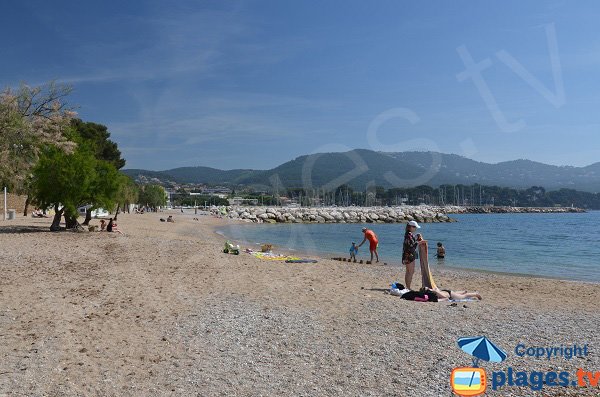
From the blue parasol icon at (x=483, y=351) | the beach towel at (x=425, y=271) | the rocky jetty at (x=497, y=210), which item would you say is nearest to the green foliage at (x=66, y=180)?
the beach towel at (x=425, y=271)

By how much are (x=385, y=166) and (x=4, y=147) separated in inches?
4119

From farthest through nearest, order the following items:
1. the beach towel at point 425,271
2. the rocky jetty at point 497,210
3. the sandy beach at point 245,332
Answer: the rocky jetty at point 497,210 → the beach towel at point 425,271 → the sandy beach at point 245,332

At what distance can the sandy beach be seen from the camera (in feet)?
16.4

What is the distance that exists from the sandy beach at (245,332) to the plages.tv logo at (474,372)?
0.38ft

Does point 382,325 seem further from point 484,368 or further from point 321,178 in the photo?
point 321,178

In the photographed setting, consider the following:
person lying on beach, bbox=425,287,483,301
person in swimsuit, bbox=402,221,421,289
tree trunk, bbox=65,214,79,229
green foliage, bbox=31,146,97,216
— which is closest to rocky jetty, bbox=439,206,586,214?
tree trunk, bbox=65,214,79,229

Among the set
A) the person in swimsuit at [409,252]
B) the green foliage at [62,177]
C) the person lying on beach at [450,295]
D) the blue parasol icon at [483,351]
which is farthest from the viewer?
the green foliage at [62,177]

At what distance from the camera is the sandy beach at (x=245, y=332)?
5.00 metres

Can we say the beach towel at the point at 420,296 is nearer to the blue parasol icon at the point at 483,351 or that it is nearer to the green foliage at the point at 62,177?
the blue parasol icon at the point at 483,351

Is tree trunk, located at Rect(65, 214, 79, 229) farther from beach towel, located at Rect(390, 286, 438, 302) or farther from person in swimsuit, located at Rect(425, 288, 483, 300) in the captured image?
person in swimsuit, located at Rect(425, 288, 483, 300)

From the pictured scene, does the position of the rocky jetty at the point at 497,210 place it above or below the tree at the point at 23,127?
below

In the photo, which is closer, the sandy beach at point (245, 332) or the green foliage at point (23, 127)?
the sandy beach at point (245, 332)

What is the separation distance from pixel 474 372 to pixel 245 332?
3177 mm

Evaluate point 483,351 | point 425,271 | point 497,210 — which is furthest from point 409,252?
point 497,210
